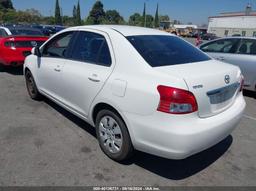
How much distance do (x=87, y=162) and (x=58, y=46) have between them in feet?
7.68

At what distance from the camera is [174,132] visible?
229cm

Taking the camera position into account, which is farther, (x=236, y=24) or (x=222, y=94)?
(x=236, y=24)

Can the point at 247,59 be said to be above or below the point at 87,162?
above

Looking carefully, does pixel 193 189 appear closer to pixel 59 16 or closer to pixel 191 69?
pixel 191 69

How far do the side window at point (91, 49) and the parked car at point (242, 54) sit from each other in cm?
431

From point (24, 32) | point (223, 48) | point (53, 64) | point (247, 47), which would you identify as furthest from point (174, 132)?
point (24, 32)

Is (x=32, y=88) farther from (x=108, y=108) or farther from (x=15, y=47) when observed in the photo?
(x=108, y=108)

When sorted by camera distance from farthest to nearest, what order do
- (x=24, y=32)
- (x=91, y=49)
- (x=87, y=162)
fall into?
(x=24, y=32) < (x=91, y=49) < (x=87, y=162)

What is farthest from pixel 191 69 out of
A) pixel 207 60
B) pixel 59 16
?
pixel 59 16

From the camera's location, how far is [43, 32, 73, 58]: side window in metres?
3.91

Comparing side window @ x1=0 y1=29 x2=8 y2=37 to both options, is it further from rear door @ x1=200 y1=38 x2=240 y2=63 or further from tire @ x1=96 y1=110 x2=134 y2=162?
rear door @ x1=200 y1=38 x2=240 y2=63

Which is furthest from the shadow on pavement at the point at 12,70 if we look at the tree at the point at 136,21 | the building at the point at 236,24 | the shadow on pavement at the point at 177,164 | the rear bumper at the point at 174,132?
the tree at the point at 136,21

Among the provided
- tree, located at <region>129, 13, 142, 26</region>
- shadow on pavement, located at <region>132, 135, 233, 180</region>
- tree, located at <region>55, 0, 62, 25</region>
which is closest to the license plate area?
shadow on pavement, located at <region>132, 135, 233, 180</region>

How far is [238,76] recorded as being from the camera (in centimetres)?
300
